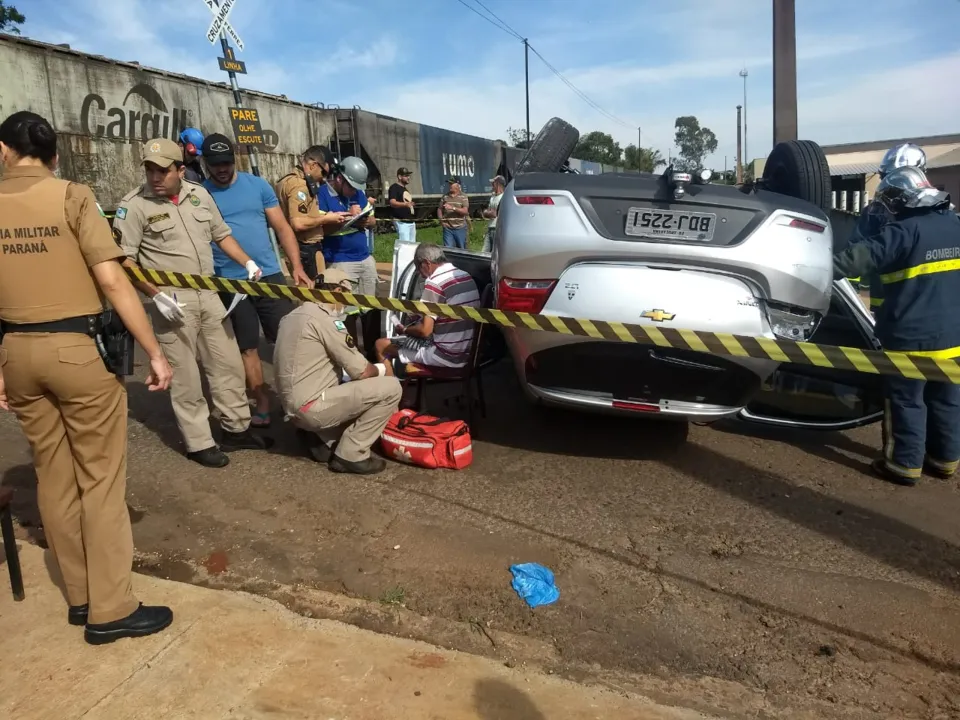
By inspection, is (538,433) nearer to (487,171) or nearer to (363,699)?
(363,699)

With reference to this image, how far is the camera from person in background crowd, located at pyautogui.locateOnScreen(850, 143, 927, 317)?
161 inches

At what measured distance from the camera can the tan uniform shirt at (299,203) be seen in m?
5.57

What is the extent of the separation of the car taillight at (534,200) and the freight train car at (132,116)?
228 inches

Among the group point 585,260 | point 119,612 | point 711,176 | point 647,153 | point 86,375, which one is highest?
point 647,153

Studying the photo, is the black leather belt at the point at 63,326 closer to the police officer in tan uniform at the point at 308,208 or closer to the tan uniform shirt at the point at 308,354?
the tan uniform shirt at the point at 308,354

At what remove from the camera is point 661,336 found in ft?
10.6

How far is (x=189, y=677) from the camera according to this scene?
238 cm

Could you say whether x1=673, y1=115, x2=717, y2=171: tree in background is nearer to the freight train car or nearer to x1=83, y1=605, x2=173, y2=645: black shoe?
the freight train car

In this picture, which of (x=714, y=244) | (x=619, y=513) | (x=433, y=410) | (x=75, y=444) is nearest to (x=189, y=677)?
(x=75, y=444)

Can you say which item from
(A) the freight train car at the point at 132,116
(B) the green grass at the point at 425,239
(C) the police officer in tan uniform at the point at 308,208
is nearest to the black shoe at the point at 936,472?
(C) the police officer in tan uniform at the point at 308,208

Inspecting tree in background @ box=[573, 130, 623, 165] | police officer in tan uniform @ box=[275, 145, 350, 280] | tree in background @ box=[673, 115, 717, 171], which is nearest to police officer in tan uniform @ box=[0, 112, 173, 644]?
police officer in tan uniform @ box=[275, 145, 350, 280]

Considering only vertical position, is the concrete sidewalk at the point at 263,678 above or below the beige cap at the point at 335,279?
below

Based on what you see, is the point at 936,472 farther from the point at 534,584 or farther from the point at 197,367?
the point at 197,367

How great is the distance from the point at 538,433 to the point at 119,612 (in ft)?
9.17
